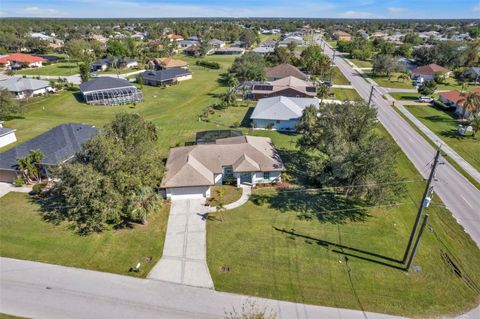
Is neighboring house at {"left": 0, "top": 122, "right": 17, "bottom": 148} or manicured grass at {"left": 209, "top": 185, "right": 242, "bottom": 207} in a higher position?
neighboring house at {"left": 0, "top": 122, "right": 17, "bottom": 148}

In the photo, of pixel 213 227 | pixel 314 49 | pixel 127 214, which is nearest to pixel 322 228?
pixel 213 227

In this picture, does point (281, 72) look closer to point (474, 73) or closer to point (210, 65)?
point (210, 65)

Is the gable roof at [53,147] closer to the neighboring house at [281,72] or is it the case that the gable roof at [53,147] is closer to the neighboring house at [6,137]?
the neighboring house at [6,137]

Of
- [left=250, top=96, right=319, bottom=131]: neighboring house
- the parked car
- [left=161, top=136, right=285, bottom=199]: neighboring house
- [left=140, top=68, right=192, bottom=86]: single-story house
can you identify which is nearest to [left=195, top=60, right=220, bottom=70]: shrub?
[left=140, top=68, right=192, bottom=86]: single-story house

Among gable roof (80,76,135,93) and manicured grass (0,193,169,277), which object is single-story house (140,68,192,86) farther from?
manicured grass (0,193,169,277)

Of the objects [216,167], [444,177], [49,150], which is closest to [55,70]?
[49,150]

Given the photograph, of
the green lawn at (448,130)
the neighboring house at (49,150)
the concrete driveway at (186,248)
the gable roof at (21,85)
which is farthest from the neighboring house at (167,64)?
the concrete driveway at (186,248)
